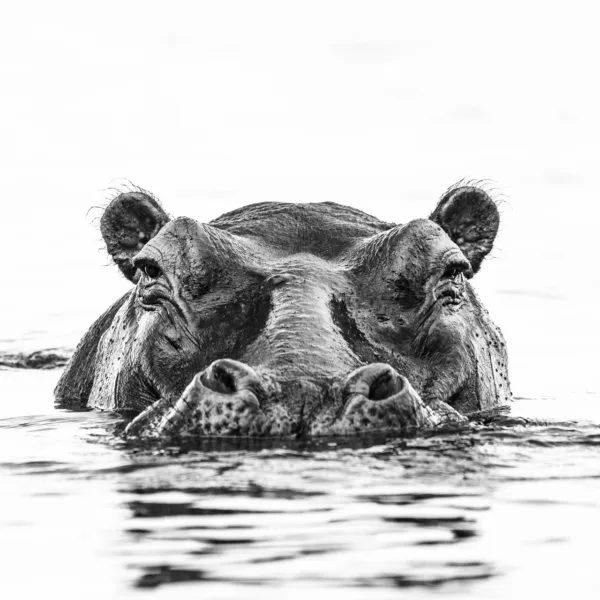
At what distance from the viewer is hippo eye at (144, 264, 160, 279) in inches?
330

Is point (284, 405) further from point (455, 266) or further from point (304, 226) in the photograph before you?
point (304, 226)

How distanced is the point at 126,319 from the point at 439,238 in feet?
8.62

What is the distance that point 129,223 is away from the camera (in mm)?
10023

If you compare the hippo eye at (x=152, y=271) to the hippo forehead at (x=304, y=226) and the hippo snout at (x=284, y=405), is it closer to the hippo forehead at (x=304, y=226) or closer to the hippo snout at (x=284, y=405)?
the hippo forehead at (x=304, y=226)

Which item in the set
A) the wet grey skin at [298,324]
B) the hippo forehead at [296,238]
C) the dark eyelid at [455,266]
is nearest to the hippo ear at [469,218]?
the wet grey skin at [298,324]

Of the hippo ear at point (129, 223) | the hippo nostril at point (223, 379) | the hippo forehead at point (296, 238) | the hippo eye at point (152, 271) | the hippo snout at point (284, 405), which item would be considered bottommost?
the hippo snout at point (284, 405)

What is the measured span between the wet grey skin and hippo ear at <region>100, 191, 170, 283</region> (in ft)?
0.04

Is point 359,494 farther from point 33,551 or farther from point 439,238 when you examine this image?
point 439,238

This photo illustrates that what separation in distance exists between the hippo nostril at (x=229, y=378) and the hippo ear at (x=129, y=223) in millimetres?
3670

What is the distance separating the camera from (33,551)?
478 centimetres

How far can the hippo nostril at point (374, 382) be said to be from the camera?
6430 mm

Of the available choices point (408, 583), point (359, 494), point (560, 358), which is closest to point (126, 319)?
point (359, 494)

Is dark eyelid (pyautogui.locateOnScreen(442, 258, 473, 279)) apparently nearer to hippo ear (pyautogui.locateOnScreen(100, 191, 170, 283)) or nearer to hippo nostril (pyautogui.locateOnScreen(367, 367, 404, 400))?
hippo nostril (pyautogui.locateOnScreen(367, 367, 404, 400))

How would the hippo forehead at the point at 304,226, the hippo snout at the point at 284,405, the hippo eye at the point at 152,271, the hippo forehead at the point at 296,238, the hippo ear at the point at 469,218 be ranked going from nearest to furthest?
the hippo snout at the point at 284,405, the hippo forehead at the point at 296,238, the hippo eye at the point at 152,271, the hippo forehead at the point at 304,226, the hippo ear at the point at 469,218
